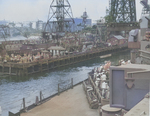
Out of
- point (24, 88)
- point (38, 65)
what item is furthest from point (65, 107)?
point (38, 65)

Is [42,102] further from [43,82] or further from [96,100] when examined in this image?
[43,82]

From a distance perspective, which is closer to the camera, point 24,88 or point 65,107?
point 65,107

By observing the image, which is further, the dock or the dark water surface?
the dark water surface

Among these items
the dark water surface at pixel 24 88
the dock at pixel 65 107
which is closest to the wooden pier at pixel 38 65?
the dark water surface at pixel 24 88

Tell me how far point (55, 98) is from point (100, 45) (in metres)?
43.3

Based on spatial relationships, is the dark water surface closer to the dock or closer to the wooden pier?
the wooden pier

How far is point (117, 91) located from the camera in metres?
6.33

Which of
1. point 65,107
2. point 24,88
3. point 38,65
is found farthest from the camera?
point 38,65

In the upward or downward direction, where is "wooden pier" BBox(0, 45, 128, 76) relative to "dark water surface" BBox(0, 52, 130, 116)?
upward

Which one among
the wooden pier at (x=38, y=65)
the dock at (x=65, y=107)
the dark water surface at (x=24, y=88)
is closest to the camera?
the dock at (x=65, y=107)

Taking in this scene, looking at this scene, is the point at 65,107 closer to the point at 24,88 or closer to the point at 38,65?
the point at 24,88

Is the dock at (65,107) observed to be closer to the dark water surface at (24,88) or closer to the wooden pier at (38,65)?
the dark water surface at (24,88)

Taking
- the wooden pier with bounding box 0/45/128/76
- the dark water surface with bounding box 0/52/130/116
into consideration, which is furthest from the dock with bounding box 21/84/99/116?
the wooden pier with bounding box 0/45/128/76

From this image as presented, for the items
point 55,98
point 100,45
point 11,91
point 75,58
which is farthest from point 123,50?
point 55,98
